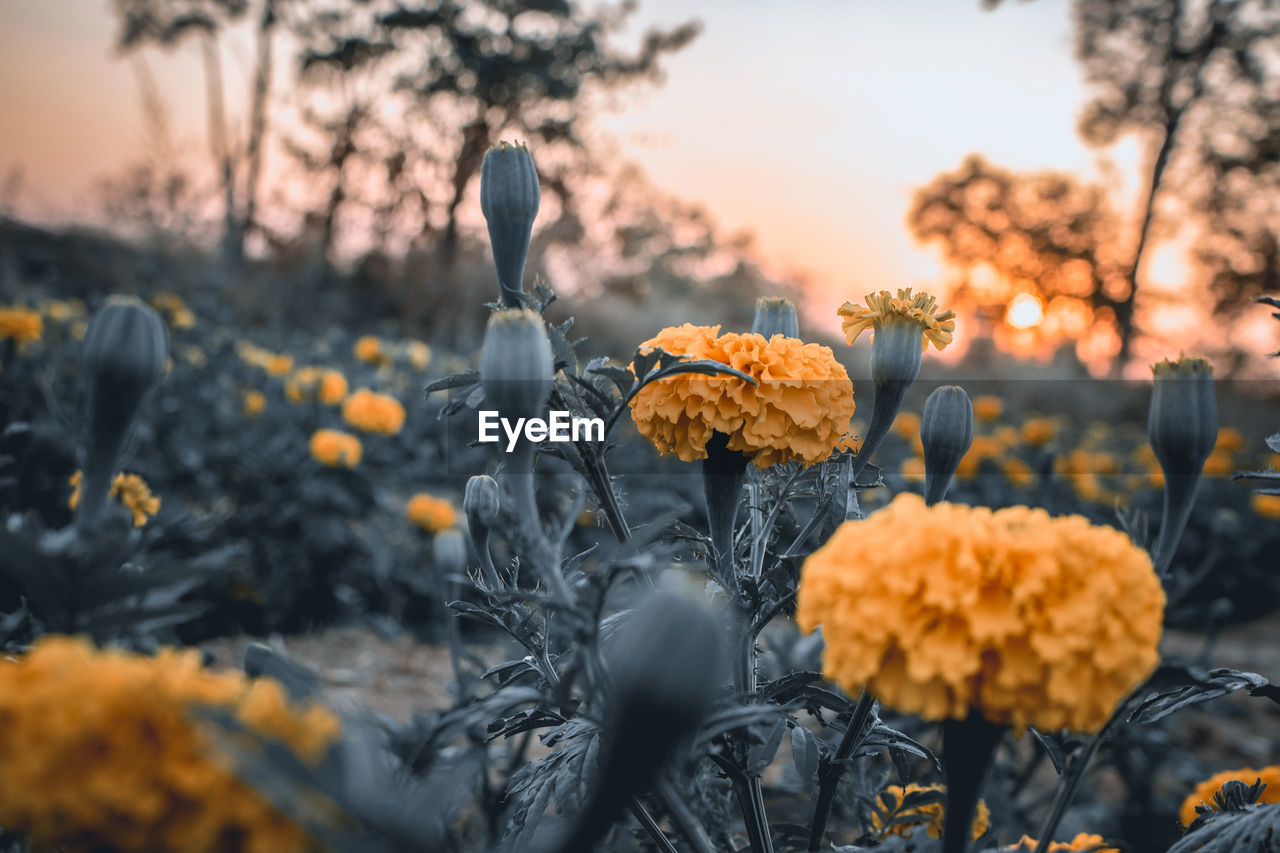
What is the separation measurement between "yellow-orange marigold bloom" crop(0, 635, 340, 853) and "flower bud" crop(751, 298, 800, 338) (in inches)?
28.0

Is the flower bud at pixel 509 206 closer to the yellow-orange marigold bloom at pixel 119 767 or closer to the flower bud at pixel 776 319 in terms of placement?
the flower bud at pixel 776 319

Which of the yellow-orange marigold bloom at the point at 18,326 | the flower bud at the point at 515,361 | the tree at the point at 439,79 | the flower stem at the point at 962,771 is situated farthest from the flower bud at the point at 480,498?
the tree at the point at 439,79

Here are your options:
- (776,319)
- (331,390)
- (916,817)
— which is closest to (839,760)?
(916,817)

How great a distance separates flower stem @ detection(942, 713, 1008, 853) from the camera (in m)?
0.56

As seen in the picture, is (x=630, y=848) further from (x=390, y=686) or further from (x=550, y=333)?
(x=390, y=686)

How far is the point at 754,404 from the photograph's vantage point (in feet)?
2.49

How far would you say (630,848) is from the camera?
0.96 metres

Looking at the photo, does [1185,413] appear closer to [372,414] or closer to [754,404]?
[754,404]

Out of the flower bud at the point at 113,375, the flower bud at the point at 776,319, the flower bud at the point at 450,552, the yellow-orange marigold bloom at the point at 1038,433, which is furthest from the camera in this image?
the yellow-orange marigold bloom at the point at 1038,433

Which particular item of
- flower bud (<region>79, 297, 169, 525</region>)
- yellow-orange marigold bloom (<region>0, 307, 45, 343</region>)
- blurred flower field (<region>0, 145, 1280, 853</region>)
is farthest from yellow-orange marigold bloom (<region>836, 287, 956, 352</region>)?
yellow-orange marigold bloom (<region>0, 307, 45, 343</region>)

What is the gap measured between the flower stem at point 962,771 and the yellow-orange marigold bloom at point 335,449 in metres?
2.45

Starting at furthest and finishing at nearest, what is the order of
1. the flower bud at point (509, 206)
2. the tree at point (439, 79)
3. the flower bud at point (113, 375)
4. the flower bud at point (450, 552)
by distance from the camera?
1. the tree at point (439, 79)
2. the flower bud at point (450, 552)
3. the flower bud at point (509, 206)
4. the flower bud at point (113, 375)

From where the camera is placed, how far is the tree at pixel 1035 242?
13.2m

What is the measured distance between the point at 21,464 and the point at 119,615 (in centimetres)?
119
